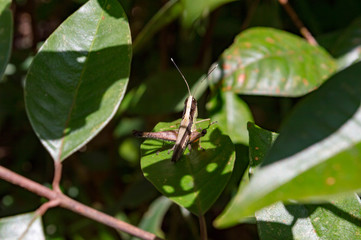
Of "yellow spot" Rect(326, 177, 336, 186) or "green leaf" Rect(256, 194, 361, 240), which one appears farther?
"green leaf" Rect(256, 194, 361, 240)

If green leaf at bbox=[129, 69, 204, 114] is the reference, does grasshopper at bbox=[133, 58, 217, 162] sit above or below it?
above

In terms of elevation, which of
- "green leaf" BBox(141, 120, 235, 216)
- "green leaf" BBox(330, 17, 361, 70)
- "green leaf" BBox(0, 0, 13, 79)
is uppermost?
"green leaf" BBox(0, 0, 13, 79)

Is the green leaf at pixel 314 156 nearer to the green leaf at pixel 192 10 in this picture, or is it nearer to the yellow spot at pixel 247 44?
the green leaf at pixel 192 10

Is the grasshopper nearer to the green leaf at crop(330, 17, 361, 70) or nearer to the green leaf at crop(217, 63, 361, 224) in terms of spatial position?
the green leaf at crop(217, 63, 361, 224)

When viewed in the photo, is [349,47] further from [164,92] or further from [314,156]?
[314,156]

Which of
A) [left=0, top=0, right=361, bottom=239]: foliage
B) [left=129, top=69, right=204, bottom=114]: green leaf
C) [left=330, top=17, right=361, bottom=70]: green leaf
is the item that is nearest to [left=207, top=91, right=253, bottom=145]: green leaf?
[left=0, top=0, right=361, bottom=239]: foliage

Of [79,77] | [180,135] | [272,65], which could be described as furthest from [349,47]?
[79,77]

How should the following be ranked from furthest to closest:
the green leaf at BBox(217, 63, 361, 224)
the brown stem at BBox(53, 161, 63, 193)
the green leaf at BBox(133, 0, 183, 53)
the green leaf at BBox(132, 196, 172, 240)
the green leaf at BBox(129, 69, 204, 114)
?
1. the green leaf at BBox(132, 196, 172, 240)
2. the green leaf at BBox(129, 69, 204, 114)
3. the green leaf at BBox(133, 0, 183, 53)
4. the brown stem at BBox(53, 161, 63, 193)
5. the green leaf at BBox(217, 63, 361, 224)

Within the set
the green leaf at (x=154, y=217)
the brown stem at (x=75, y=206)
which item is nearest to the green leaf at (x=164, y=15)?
the brown stem at (x=75, y=206)
